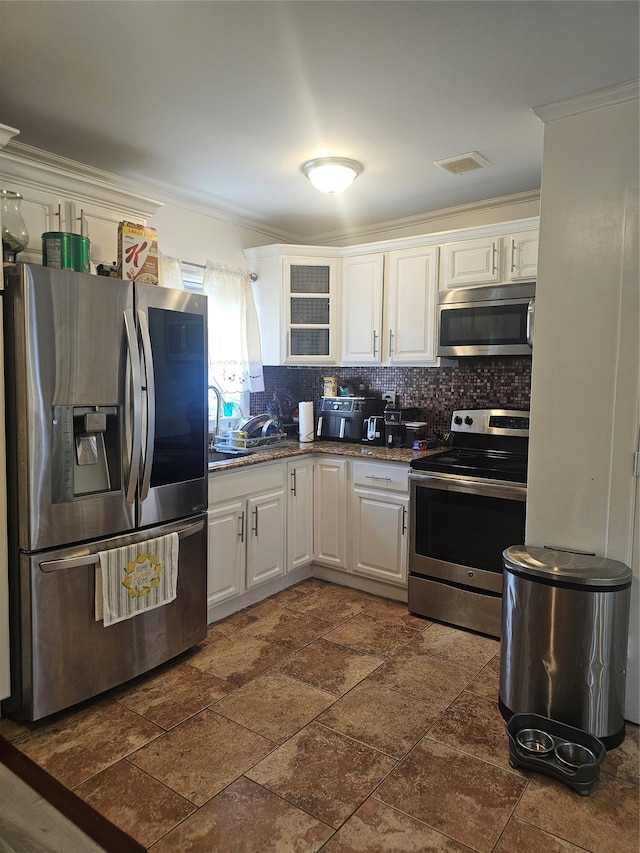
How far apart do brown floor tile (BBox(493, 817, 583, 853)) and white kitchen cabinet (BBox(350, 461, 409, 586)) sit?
67.1 inches

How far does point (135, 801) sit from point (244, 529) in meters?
1.55

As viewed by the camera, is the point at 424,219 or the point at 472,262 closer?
the point at 472,262

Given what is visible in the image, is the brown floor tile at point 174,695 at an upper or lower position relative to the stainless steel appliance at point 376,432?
lower

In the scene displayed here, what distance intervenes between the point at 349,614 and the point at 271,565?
552 mm

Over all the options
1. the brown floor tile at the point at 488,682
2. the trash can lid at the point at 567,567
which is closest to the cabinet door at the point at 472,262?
the trash can lid at the point at 567,567

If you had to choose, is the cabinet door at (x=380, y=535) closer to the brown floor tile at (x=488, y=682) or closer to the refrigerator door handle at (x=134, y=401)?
the brown floor tile at (x=488, y=682)

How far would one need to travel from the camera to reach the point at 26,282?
204 cm

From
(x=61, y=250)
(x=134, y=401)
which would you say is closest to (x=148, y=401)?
(x=134, y=401)

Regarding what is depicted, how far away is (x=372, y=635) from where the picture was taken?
9.99 ft

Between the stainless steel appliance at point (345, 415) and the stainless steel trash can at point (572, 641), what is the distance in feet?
6.21

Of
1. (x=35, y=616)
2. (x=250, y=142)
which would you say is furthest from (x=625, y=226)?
(x=35, y=616)

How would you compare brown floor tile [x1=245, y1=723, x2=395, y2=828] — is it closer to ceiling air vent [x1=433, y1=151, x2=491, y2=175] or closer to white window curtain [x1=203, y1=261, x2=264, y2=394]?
white window curtain [x1=203, y1=261, x2=264, y2=394]

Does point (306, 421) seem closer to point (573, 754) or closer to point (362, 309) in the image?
point (362, 309)

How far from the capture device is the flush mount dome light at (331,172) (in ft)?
9.77
